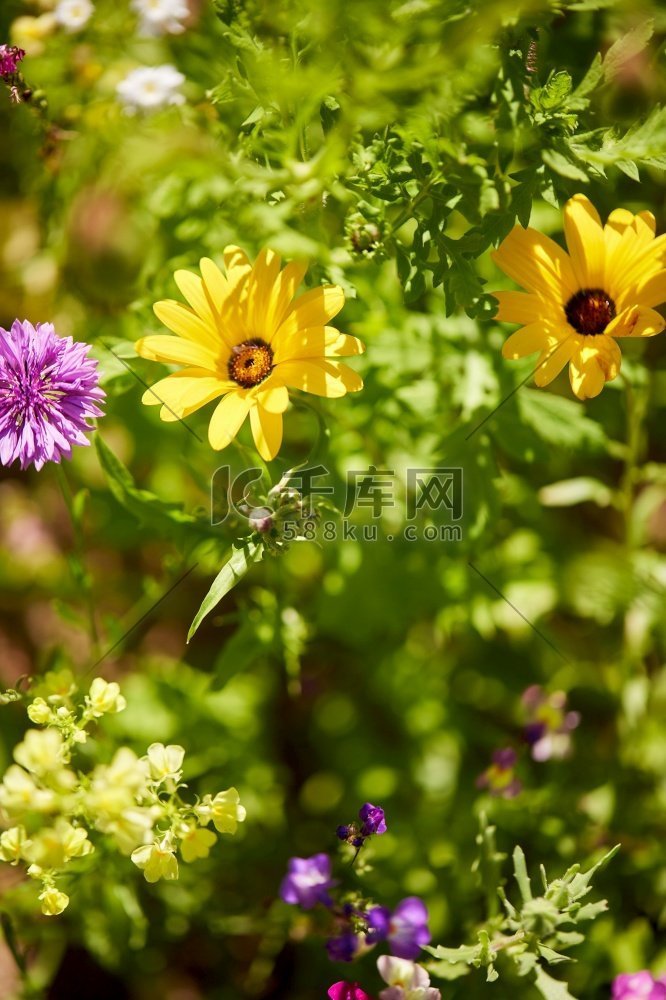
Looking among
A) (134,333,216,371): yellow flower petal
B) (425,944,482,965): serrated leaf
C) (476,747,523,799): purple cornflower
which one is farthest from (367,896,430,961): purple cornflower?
(134,333,216,371): yellow flower petal

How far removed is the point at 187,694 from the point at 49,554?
0.61 meters

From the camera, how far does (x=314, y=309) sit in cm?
101

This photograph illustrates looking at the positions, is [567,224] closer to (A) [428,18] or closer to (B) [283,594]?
(A) [428,18]

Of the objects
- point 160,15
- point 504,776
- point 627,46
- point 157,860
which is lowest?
point 157,860

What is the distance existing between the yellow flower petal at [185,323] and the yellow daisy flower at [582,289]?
1.25 ft

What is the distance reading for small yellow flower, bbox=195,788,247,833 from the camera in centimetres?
98

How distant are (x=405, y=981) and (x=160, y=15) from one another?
161cm

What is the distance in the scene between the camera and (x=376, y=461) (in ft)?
4.77

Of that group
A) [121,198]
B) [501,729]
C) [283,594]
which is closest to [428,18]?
[283,594]

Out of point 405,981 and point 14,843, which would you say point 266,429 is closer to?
point 14,843

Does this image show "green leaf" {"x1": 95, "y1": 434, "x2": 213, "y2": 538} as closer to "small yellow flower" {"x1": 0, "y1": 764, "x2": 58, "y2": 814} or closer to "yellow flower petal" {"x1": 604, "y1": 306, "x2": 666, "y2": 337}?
"small yellow flower" {"x1": 0, "y1": 764, "x2": 58, "y2": 814}

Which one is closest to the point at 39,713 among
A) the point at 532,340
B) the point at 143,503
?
the point at 143,503

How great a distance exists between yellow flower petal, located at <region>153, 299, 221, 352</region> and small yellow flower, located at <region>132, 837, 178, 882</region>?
61cm

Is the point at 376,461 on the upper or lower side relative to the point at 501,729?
upper
